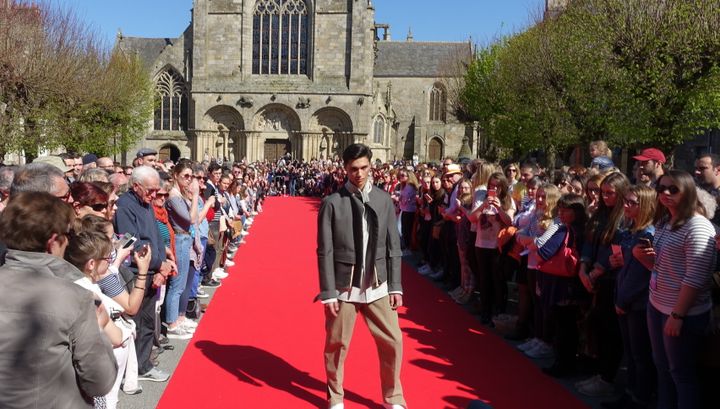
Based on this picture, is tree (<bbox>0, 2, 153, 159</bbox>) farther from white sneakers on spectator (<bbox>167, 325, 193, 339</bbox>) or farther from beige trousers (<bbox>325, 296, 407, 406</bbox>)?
beige trousers (<bbox>325, 296, 407, 406</bbox>)

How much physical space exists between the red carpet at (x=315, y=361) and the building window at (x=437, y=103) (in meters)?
42.2

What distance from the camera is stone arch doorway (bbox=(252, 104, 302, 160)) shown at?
36188 mm

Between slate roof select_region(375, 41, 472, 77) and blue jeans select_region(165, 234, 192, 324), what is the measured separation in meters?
45.1

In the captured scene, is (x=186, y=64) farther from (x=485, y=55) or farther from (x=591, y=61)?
(x=591, y=61)

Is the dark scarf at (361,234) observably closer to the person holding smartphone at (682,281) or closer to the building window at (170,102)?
the person holding smartphone at (682,281)

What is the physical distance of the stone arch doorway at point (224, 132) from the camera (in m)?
36.1

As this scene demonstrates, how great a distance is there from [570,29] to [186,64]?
25178mm

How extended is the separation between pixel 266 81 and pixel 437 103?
18448 millimetres

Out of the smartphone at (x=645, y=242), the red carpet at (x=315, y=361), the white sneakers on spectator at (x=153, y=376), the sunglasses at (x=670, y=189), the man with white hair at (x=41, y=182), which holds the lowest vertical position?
the red carpet at (x=315, y=361)

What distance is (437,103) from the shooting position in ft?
165

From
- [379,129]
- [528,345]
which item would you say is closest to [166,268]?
[528,345]

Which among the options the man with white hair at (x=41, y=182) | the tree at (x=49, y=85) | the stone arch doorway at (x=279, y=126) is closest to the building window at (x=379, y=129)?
the stone arch doorway at (x=279, y=126)

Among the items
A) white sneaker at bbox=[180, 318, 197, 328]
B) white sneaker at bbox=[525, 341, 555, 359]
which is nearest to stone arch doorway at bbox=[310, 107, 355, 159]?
white sneaker at bbox=[180, 318, 197, 328]

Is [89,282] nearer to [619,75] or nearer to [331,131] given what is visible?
[619,75]
